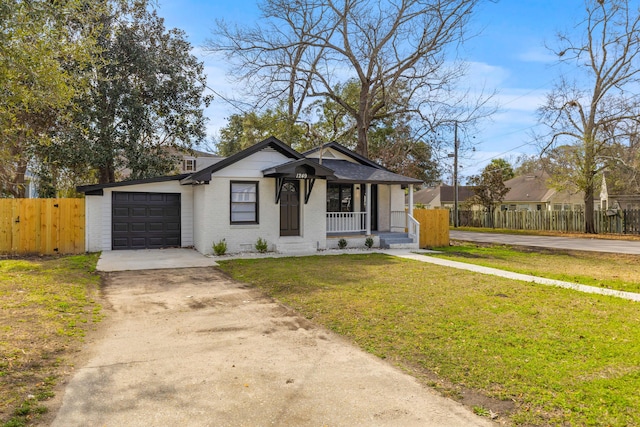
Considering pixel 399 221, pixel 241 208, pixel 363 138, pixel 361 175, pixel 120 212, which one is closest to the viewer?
pixel 241 208

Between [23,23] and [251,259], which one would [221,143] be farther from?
[23,23]

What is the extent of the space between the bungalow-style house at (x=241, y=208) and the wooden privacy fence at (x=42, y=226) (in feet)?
1.32

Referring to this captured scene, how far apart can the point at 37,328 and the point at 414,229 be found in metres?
13.4

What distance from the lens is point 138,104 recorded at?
18.8m

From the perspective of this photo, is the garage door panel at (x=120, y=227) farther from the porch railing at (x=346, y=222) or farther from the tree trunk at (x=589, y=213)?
the tree trunk at (x=589, y=213)

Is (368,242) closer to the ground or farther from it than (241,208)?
closer to the ground

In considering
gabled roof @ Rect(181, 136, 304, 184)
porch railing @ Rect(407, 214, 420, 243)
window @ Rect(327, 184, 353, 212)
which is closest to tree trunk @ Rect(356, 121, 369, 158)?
window @ Rect(327, 184, 353, 212)

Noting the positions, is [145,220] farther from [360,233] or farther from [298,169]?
[360,233]

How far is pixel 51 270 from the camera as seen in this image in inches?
387

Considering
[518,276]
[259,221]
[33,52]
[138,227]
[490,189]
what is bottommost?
[518,276]

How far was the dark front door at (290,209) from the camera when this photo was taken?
14.6 metres

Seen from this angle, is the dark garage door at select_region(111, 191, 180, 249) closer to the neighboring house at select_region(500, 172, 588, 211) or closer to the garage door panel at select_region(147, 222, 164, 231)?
A: the garage door panel at select_region(147, 222, 164, 231)

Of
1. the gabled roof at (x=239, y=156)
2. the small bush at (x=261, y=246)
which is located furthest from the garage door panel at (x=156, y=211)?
the small bush at (x=261, y=246)

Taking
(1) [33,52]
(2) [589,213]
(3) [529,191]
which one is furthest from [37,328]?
(3) [529,191]
